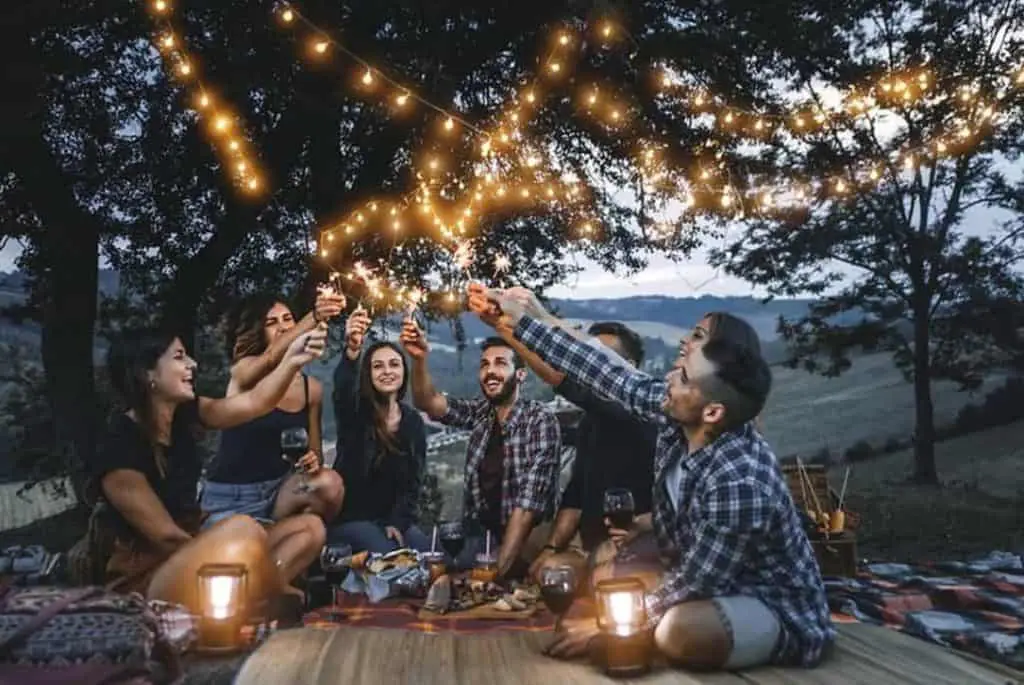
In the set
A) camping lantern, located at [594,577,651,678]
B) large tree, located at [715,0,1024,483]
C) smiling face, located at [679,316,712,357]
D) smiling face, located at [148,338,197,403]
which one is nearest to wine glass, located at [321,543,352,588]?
smiling face, located at [148,338,197,403]

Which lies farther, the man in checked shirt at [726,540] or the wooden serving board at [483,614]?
the wooden serving board at [483,614]

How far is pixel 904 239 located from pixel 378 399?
341 inches

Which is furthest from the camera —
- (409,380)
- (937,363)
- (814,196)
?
(937,363)

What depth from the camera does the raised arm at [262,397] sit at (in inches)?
164

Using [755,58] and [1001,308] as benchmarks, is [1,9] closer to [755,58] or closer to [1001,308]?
[755,58]

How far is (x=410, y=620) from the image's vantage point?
4.14m

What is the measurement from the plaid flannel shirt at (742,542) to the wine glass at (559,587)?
1.14 feet

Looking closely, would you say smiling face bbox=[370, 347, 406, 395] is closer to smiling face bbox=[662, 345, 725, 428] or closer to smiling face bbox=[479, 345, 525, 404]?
smiling face bbox=[479, 345, 525, 404]

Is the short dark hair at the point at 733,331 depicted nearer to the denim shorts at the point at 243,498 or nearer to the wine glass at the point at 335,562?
the wine glass at the point at 335,562

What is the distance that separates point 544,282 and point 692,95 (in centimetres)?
212

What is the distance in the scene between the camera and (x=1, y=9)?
23.8 ft

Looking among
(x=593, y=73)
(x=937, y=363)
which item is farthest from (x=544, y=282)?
(x=937, y=363)

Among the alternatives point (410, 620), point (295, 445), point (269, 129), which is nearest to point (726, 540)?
point (410, 620)

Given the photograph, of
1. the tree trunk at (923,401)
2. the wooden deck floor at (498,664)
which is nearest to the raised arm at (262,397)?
the wooden deck floor at (498,664)
